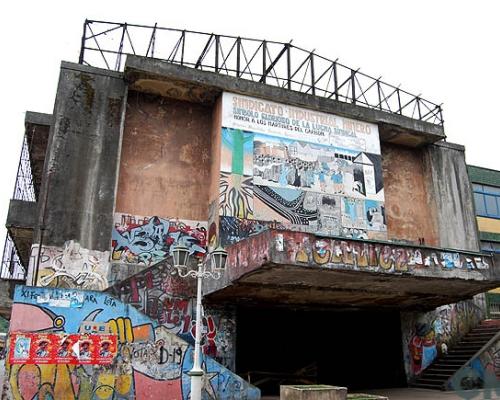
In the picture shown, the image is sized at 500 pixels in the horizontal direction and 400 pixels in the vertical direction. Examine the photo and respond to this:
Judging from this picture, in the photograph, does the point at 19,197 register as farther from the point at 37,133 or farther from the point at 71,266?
the point at 71,266

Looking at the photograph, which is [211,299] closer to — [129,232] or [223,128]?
[129,232]

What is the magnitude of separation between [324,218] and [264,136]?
13.5 feet

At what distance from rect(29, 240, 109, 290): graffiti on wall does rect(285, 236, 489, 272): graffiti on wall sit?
24.7ft

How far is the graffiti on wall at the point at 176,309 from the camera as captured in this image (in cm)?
1531

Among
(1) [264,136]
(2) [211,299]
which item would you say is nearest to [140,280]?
(2) [211,299]

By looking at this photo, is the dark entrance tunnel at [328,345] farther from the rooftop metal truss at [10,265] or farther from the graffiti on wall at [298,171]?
the rooftop metal truss at [10,265]

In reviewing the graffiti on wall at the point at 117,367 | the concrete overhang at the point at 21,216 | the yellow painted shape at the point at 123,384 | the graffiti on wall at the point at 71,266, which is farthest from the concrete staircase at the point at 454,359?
the concrete overhang at the point at 21,216

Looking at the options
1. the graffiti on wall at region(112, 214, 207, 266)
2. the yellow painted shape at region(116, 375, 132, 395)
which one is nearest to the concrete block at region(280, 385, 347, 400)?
the yellow painted shape at region(116, 375, 132, 395)

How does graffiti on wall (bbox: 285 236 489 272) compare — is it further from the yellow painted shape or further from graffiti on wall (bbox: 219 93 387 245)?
the yellow painted shape

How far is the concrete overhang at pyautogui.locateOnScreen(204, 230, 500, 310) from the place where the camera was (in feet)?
40.9

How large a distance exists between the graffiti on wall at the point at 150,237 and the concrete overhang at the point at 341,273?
292 centimetres

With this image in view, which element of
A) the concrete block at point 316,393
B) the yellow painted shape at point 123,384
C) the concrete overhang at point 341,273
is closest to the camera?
the concrete block at point 316,393

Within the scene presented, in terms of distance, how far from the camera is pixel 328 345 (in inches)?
960

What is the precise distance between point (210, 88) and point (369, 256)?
32.5ft
